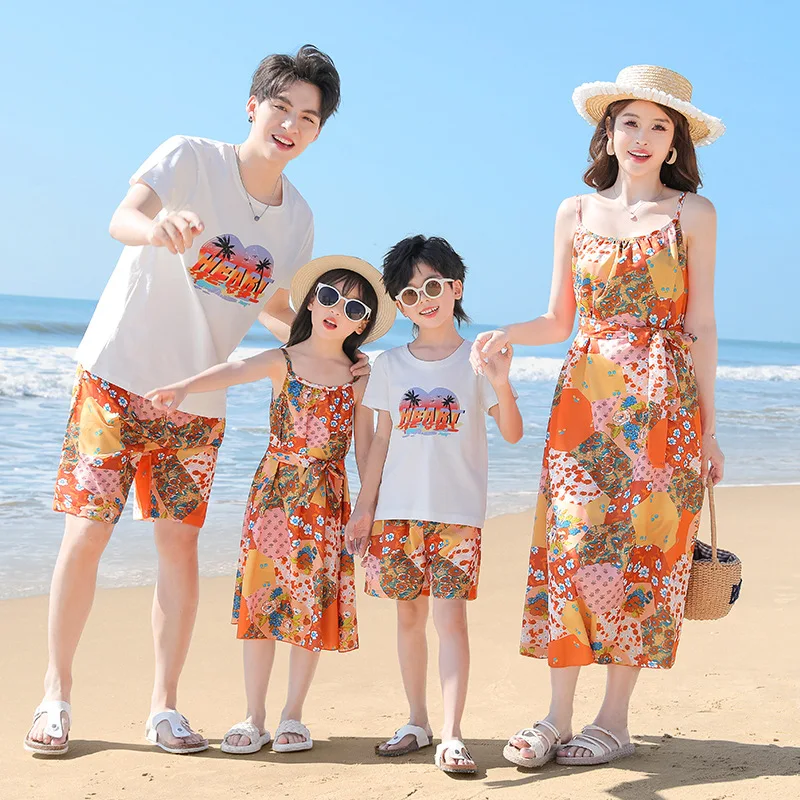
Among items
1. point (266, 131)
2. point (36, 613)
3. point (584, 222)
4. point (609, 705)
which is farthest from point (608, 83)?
point (36, 613)

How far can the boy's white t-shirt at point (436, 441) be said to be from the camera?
135 inches

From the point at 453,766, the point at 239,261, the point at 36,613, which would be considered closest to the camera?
the point at 453,766

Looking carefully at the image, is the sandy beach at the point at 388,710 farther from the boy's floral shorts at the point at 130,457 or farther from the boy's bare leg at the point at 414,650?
the boy's floral shorts at the point at 130,457

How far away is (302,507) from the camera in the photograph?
3.56 m

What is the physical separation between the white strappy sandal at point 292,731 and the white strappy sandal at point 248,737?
0.05m

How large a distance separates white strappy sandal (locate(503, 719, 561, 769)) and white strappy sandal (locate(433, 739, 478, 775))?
120mm

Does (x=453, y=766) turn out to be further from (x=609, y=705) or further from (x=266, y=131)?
(x=266, y=131)

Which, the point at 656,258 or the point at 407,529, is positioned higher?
the point at 656,258

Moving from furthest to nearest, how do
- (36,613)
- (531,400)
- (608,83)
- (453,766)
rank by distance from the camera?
1. (531,400)
2. (36,613)
3. (608,83)
4. (453,766)

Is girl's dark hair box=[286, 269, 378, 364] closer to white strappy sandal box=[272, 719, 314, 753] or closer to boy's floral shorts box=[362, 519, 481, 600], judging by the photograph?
boy's floral shorts box=[362, 519, 481, 600]

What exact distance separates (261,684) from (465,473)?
3.13 feet

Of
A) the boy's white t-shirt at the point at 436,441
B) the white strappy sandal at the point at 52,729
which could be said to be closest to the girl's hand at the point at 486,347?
the boy's white t-shirt at the point at 436,441

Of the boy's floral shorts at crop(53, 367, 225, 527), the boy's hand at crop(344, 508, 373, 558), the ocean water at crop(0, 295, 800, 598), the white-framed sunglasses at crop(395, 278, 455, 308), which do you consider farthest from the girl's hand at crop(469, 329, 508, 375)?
the ocean water at crop(0, 295, 800, 598)

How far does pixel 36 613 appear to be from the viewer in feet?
15.9
